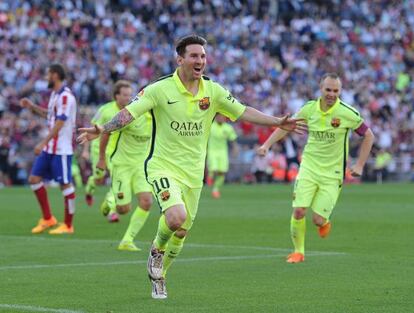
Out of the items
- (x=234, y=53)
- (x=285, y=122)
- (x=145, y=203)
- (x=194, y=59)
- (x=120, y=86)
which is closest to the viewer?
(x=194, y=59)

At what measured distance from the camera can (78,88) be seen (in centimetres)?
3894

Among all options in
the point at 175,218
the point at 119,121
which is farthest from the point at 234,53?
the point at 175,218

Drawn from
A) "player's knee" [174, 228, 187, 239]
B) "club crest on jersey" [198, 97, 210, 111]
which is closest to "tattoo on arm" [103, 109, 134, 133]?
"club crest on jersey" [198, 97, 210, 111]

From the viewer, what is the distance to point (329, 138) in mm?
14570

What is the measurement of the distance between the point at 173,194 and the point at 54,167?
799 centimetres

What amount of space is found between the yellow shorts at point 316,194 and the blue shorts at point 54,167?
4990 millimetres

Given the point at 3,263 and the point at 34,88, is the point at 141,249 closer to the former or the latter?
the point at 3,263

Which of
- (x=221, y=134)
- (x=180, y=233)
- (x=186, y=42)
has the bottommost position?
(x=180, y=233)

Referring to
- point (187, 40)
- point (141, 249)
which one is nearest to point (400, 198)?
point (141, 249)

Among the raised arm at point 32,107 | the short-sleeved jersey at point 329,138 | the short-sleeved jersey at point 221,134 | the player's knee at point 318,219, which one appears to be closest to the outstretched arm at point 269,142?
the short-sleeved jersey at point 329,138

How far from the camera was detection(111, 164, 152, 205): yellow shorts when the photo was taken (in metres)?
16.2

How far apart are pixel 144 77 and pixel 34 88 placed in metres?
5.31

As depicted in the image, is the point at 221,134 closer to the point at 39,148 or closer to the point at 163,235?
the point at 39,148

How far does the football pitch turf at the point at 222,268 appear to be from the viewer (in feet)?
33.0
